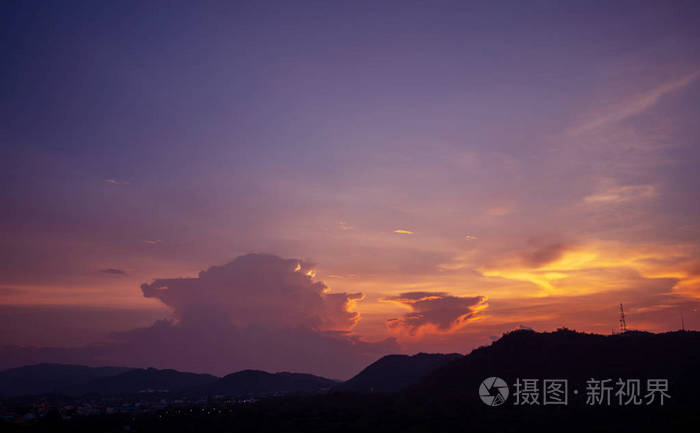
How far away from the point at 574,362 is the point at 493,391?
667 inches

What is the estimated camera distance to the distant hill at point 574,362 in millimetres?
71812

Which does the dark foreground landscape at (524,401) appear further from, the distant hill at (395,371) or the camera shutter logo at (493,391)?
the distant hill at (395,371)

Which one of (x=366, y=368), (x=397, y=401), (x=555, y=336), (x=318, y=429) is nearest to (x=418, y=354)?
(x=366, y=368)

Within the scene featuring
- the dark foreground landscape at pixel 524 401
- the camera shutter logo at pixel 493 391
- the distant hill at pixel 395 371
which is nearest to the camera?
the dark foreground landscape at pixel 524 401

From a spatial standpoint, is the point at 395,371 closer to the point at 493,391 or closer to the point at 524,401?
the point at 493,391

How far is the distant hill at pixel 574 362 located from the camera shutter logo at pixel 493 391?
4.96ft

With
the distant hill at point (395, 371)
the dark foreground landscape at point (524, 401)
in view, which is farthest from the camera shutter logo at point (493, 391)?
the distant hill at point (395, 371)

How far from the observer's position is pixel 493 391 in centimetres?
7619

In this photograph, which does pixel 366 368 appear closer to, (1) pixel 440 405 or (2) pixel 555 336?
(2) pixel 555 336

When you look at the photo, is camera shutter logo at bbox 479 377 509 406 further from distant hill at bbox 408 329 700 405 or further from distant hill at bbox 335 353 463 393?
distant hill at bbox 335 353 463 393

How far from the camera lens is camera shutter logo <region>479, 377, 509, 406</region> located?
69.5 m

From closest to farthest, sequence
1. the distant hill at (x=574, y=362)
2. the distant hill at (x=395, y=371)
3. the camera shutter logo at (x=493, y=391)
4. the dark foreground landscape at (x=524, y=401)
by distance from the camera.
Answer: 1. the dark foreground landscape at (x=524, y=401)
2. the camera shutter logo at (x=493, y=391)
3. the distant hill at (x=574, y=362)
4. the distant hill at (x=395, y=371)

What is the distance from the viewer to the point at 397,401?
270 ft

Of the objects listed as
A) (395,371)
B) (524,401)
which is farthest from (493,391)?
(395,371)
